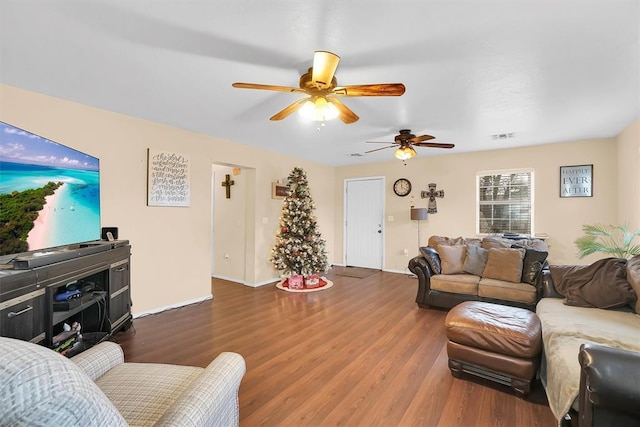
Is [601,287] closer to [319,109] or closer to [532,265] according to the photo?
[532,265]

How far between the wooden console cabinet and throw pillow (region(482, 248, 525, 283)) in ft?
14.0

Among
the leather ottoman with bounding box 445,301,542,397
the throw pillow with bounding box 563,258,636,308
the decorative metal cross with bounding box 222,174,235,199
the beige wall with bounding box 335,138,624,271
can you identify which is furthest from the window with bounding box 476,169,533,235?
the decorative metal cross with bounding box 222,174,235,199

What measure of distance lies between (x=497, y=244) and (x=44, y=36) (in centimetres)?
511

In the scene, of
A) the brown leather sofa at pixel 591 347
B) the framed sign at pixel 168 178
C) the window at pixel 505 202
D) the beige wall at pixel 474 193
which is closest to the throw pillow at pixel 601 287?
the brown leather sofa at pixel 591 347

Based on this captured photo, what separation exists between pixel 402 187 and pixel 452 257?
253cm

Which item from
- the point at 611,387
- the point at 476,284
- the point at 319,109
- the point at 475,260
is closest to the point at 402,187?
the point at 475,260

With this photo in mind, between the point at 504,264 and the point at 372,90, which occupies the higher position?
the point at 372,90

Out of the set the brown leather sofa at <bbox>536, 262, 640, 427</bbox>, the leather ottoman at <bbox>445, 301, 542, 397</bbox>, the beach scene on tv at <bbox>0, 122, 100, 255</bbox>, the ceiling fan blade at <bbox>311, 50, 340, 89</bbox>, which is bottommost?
the leather ottoman at <bbox>445, 301, 542, 397</bbox>

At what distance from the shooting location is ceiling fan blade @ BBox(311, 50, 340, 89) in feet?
5.97

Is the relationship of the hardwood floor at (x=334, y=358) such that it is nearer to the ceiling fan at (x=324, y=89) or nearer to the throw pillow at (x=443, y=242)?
the throw pillow at (x=443, y=242)

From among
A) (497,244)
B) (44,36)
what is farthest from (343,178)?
(44,36)

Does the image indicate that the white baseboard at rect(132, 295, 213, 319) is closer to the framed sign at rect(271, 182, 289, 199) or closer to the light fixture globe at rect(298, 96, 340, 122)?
the framed sign at rect(271, 182, 289, 199)

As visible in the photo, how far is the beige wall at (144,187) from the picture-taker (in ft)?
9.57

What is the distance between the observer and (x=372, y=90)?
2166 millimetres
